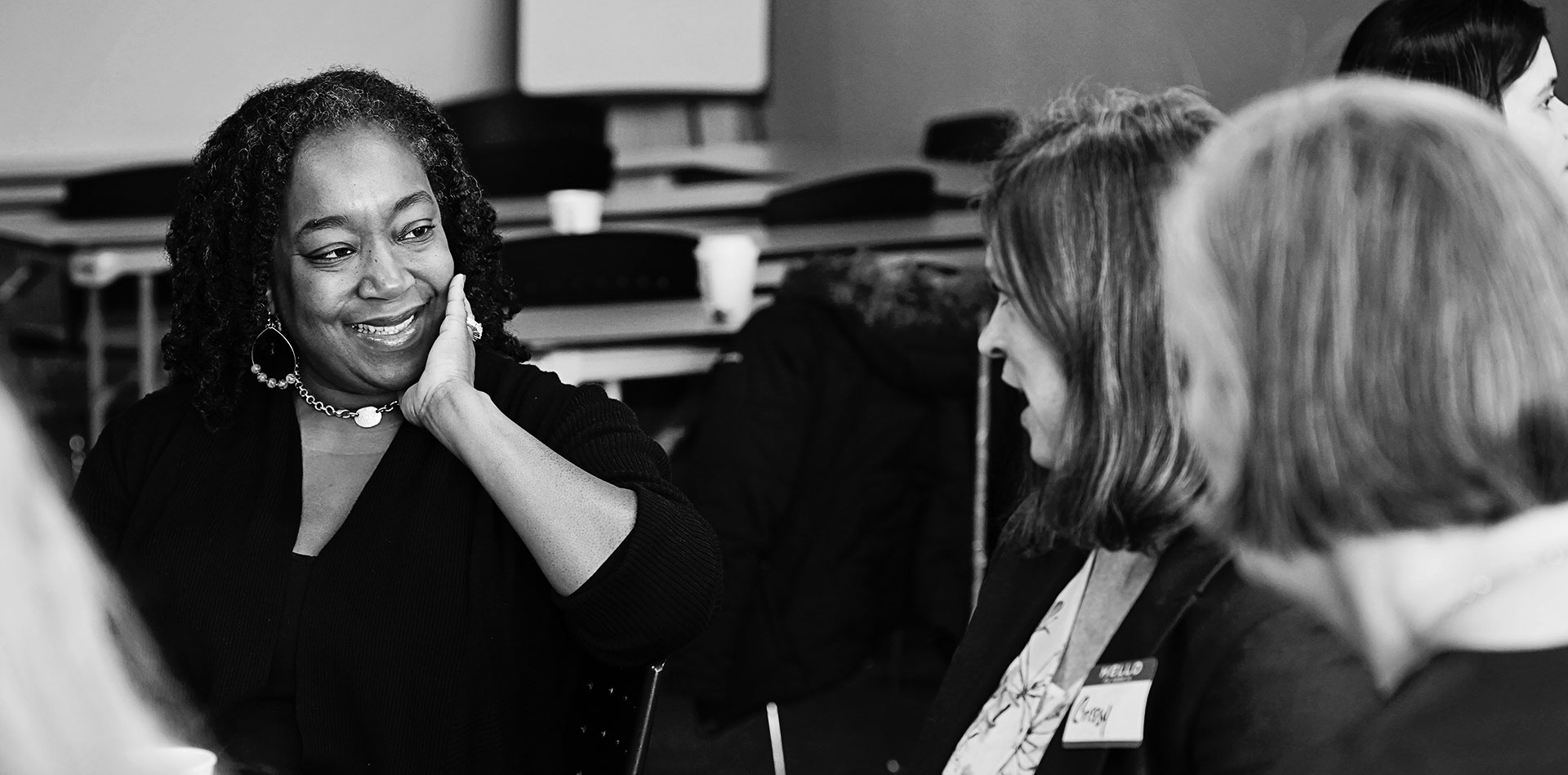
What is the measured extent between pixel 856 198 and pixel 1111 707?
10.3 feet

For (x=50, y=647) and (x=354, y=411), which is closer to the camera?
(x=50, y=647)

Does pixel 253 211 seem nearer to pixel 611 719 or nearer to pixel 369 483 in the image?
pixel 369 483

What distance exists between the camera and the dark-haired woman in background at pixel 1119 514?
1222 mm

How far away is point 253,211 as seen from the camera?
178cm

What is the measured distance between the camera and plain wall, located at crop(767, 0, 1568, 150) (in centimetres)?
500

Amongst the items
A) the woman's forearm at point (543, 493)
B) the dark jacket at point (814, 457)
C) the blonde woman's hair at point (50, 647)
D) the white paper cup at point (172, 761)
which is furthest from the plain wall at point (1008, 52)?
the blonde woman's hair at point (50, 647)

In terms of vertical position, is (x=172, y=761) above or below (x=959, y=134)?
above

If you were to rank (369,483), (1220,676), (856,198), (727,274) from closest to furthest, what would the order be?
1. (1220,676)
2. (369,483)
3. (727,274)
4. (856,198)

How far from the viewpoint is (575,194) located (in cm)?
393

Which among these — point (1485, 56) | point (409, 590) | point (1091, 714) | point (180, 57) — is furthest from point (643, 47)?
point (1091, 714)

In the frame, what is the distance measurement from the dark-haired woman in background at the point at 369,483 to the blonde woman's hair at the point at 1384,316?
89cm

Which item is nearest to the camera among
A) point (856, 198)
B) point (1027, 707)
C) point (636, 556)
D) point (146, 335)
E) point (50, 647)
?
point (50, 647)

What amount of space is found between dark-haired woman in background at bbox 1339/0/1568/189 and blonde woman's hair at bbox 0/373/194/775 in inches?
80.2

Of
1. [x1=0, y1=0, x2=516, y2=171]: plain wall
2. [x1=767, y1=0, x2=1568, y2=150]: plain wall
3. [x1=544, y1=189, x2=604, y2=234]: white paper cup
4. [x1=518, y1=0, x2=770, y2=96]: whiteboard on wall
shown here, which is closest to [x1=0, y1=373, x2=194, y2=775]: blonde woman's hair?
[x1=544, y1=189, x2=604, y2=234]: white paper cup
